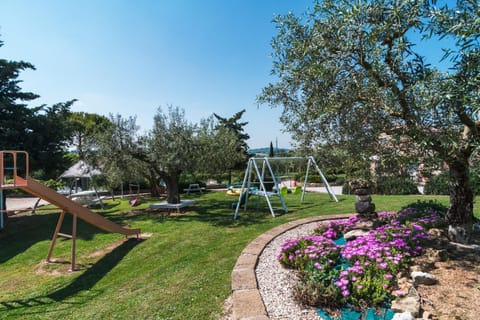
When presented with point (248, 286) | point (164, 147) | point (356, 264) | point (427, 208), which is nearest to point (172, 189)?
point (164, 147)

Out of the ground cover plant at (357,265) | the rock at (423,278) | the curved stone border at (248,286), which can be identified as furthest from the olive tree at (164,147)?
the rock at (423,278)

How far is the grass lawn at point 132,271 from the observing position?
3.59m

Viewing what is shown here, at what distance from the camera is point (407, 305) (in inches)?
115

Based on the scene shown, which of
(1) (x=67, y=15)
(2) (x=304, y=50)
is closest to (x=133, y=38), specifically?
(1) (x=67, y=15)

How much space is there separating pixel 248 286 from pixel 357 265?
1506mm

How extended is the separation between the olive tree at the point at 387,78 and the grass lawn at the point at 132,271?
10.8ft

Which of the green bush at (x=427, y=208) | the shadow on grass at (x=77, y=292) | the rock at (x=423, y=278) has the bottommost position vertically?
the shadow on grass at (x=77, y=292)

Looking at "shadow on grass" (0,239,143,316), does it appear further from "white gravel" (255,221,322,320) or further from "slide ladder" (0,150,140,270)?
"white gravel" (255,221,322,320)

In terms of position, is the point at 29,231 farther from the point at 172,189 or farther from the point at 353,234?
the point at 353,234

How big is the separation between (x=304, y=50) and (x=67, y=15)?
6.88 metres

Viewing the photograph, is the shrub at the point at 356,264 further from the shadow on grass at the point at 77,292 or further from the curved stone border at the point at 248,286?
the shadow on grass at the point at 77,292

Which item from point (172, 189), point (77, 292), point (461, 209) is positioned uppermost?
point (172, 189)

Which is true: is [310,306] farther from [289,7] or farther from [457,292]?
[289,7]

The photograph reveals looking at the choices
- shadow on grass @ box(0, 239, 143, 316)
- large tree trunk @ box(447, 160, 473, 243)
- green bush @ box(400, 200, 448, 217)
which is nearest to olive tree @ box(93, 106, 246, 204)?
shadow on grass @ box(0, 239, 143, 316)
